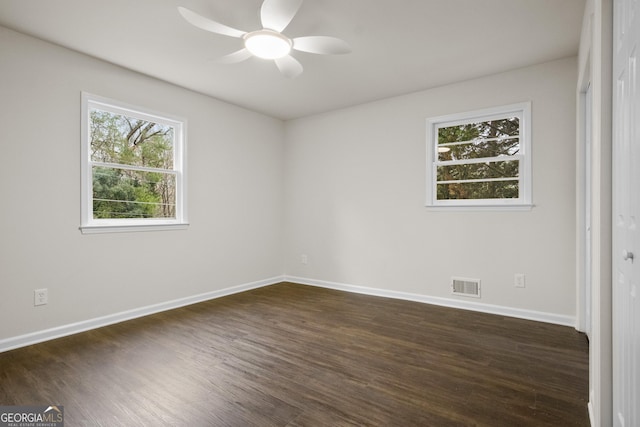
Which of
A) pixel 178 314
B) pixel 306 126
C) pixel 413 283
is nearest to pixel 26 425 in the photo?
pixel 178 314

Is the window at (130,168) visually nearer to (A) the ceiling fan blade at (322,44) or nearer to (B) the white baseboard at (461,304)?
(A) the ceiling fan blade at (322,44)

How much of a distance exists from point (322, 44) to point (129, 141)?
246 cm

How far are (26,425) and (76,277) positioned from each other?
1.59m

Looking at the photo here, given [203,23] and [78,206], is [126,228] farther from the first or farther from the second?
[203,23]

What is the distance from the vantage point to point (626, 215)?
1.16 m

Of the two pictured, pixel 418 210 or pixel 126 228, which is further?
pixel 418 210

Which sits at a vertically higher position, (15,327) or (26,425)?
(15,327)

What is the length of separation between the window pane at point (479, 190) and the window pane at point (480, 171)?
8 centimetres

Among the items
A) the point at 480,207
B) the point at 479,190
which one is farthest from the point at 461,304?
the point at 479,190

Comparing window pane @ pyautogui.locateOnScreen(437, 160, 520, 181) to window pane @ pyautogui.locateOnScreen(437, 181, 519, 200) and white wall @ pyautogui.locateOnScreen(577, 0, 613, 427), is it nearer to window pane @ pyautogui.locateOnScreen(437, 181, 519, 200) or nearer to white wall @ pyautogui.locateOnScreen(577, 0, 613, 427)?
window pane @ pyautogui.locateOnScreen(437, 181, 519, 200)

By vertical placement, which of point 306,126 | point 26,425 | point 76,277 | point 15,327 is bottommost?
point 26,425

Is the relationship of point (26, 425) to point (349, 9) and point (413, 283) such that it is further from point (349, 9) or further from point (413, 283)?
point (413, 283)

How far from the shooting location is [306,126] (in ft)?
17.0

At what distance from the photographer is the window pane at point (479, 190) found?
358cm
